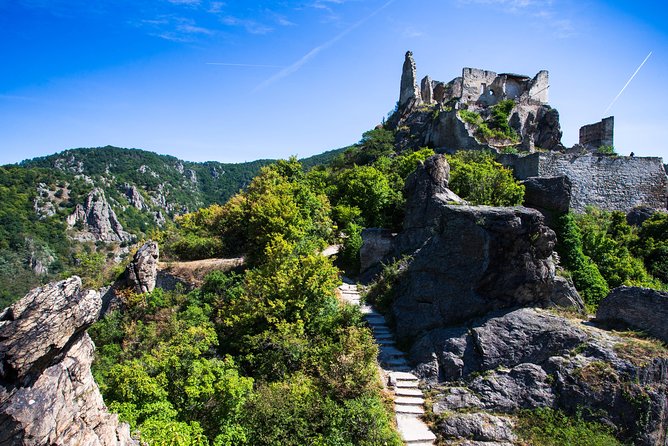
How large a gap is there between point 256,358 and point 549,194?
11629 mm

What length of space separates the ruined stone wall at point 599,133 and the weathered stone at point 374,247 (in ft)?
69.2

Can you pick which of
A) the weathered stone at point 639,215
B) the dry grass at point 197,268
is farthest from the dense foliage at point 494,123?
the dry grass at point 197,268

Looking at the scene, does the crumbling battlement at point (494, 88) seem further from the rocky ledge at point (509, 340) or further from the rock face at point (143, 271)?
the rock face at point (143, 271)

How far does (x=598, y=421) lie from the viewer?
8719 mm

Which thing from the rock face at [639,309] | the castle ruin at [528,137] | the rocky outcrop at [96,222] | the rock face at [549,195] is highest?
the castle ruin at [528,137]

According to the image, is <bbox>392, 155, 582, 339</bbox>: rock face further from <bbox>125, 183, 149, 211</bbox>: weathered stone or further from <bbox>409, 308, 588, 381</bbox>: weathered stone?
<bbox>125, 183, 149, 211</bbox>: weathered stone

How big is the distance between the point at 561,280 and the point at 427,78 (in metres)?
37.4

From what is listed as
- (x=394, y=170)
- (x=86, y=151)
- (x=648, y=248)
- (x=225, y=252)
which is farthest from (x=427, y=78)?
(x=86, y=151)

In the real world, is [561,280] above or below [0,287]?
above

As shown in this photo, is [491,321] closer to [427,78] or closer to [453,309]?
[453,309]

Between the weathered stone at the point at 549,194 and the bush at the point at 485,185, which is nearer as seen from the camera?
the weathered stone at the point at 549,194

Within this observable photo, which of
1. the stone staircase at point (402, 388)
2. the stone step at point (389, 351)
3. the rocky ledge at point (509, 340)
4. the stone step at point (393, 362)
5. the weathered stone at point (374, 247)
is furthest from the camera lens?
the weathered stone at point (374, 247)

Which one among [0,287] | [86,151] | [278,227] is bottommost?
[0,287]

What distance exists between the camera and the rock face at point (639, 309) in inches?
372
